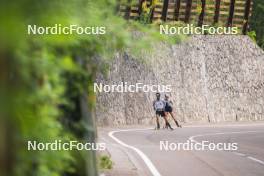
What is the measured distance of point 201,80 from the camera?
41281mm

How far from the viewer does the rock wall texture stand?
38.8m

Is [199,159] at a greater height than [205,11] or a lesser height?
lesser

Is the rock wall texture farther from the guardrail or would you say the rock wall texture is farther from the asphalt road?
the asphalt road

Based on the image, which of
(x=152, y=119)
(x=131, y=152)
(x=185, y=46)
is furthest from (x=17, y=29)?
(x=185, y=46)

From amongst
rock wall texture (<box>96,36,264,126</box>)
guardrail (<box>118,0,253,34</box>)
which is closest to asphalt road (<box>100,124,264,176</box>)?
rock wall texture (<box>96,36,264,126</box>)

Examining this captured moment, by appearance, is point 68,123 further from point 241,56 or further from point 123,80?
point 241,56

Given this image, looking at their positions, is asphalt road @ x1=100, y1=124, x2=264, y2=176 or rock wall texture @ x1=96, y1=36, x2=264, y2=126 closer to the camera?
asphalt road @ x1=100, y1=124, x2=264, y2=176

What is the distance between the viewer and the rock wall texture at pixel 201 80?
38812 millimetres

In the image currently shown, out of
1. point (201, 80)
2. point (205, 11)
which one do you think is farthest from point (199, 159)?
A: point (205, 11)

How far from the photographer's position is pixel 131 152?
17.9 metres

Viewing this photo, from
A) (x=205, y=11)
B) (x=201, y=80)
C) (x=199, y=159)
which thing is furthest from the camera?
(x=205, y=11)

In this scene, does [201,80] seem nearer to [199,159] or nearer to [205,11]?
[205,11]

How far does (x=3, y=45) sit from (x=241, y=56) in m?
41.7

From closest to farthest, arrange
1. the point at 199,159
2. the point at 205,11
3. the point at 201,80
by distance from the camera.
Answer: the point at 199,159, the point at 201,80, the point at 205,11
